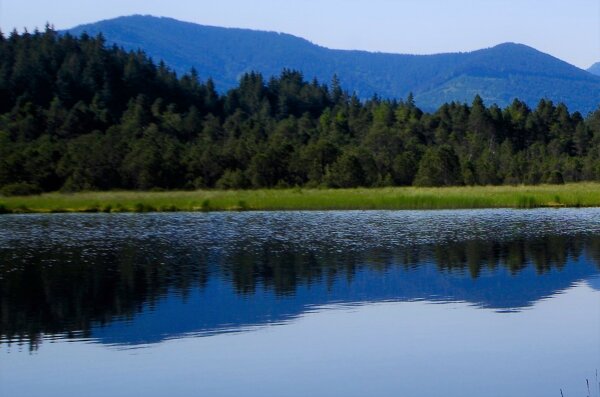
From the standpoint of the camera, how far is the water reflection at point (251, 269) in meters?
21.0

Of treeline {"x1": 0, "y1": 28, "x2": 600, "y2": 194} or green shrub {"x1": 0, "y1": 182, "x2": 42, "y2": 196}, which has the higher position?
treeline {"x1": 0, "y1": 28, "x2": 600, "y2": 194}

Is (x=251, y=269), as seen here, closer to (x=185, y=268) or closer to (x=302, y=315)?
(x=185, y=268)

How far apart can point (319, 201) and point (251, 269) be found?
32.7 metres

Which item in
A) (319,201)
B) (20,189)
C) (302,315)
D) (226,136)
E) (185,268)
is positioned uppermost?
(226,136)

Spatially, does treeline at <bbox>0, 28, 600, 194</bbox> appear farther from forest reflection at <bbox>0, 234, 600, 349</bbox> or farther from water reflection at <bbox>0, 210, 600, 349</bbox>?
forest reflection at <bbox>0, 234, 600, 349</bbox>

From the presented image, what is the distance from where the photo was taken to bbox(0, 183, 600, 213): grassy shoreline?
60750 millimetres

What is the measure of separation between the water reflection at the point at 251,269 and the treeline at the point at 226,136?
32.6 meters

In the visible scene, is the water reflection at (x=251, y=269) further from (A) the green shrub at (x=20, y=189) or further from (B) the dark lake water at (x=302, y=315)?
(A) the green shrub at (x=20, y=189)

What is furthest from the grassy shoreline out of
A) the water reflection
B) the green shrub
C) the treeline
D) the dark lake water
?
the dark lake water

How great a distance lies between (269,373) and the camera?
51.1 feet

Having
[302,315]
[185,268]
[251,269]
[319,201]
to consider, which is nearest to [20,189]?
[319,201]

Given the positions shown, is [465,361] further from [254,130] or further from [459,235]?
[254,130]

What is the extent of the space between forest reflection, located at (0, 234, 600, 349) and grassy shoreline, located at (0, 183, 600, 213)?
70.4 ft

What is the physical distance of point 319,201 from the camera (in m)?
61.9
